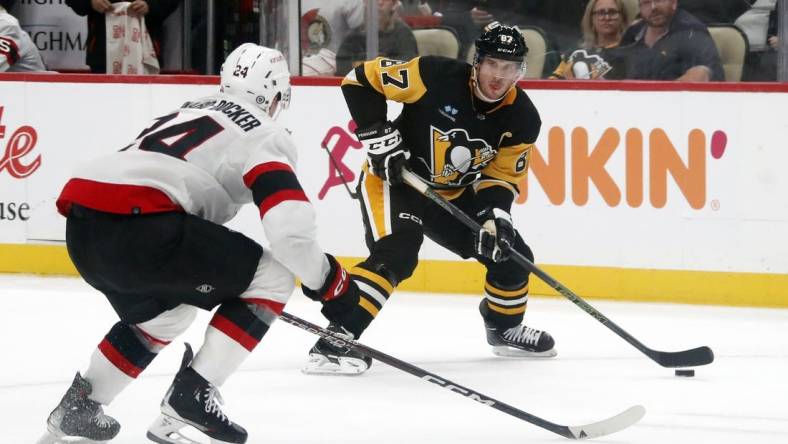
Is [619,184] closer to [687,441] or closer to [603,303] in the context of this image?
[603,303]

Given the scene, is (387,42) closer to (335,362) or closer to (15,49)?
(15,49)

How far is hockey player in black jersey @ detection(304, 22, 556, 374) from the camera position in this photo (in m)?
3.69

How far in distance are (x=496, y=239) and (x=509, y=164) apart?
0.92 feet

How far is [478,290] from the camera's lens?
508 centimetres

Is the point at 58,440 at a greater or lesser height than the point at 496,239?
lesser

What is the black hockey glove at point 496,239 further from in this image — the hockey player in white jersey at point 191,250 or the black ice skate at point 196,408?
the black ice skate at point 196,408

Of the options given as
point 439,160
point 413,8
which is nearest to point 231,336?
point 439,160

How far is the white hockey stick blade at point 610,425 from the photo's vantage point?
3021 mm

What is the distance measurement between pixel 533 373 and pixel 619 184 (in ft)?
4.26

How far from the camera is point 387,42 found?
5562 millimetres

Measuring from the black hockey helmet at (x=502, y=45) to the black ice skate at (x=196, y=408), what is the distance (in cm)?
136

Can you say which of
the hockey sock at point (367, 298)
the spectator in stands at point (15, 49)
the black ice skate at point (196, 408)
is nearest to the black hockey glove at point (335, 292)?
the black ice skate at point (196, 408)

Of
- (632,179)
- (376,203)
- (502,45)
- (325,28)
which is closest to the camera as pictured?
(502,45)

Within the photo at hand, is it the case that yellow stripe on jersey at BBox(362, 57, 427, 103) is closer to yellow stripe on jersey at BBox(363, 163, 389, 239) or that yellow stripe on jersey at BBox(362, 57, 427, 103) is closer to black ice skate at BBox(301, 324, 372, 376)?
yellow stripe on jersey at BBox(363, 163, 389, 239)
